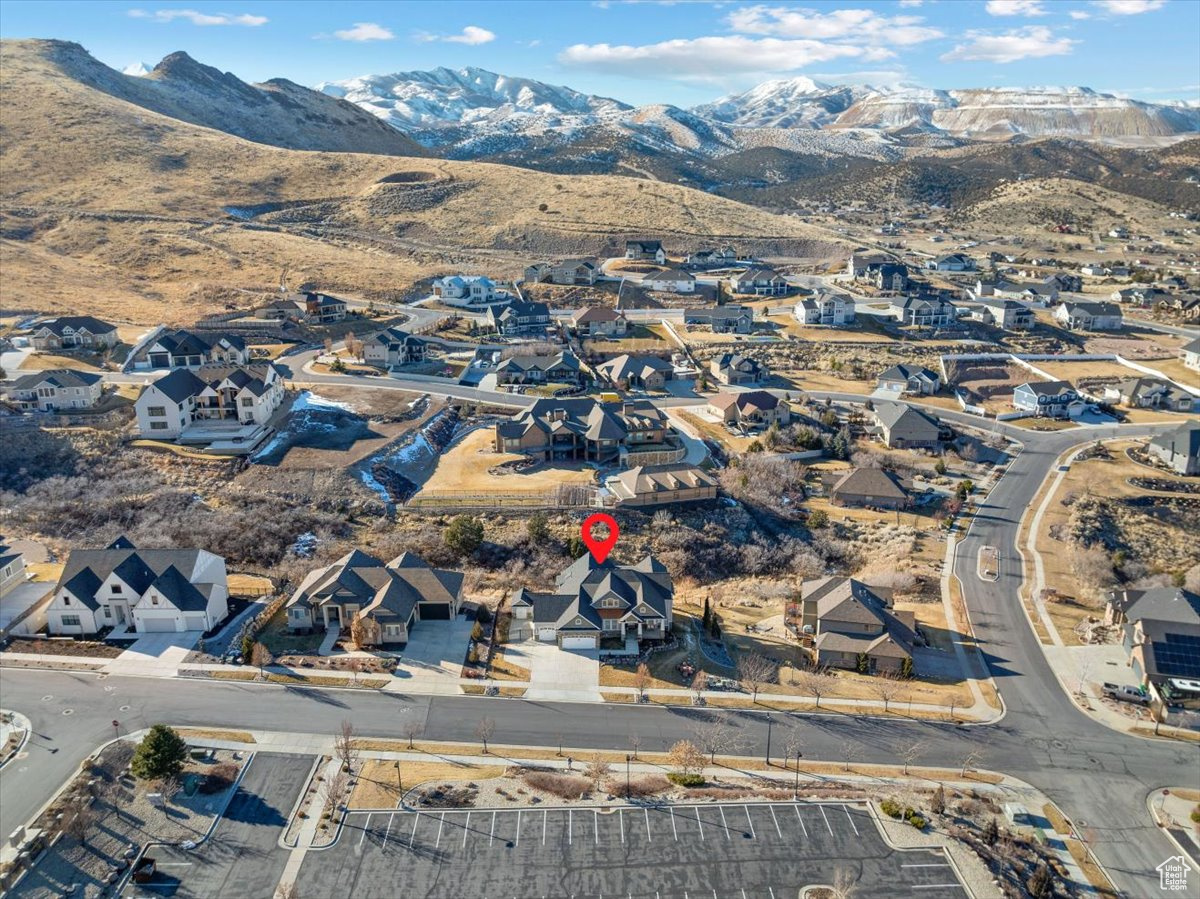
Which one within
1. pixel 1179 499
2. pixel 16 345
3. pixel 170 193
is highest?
pixel 170 193

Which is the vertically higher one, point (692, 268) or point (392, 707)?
point (692, 268)

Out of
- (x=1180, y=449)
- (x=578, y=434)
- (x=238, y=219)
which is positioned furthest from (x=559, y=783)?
(x=238, y=219)

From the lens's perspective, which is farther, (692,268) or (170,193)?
(170,193)

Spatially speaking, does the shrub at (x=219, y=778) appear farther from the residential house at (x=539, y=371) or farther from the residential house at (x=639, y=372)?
the residential house at (x=639, y=372)

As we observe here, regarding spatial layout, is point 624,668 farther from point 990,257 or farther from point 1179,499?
point 990,257

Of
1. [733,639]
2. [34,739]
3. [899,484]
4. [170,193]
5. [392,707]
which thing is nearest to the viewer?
[34,739]

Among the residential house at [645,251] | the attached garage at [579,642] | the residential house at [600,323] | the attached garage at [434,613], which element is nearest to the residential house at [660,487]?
the attached garage at [579,642]

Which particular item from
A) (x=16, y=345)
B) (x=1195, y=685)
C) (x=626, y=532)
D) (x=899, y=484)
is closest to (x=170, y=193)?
(x=16, y=345)

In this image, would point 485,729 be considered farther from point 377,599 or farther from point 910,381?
point 910,381
